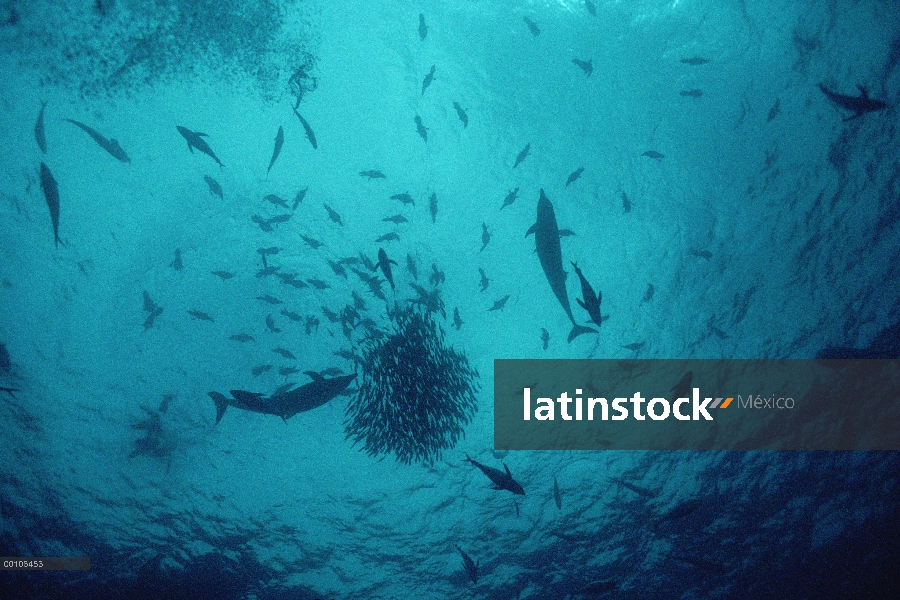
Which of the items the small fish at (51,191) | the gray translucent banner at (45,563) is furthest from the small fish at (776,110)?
the gray translucent banner at (45,563)

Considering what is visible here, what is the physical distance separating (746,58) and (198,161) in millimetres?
13598

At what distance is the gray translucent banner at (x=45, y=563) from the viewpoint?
11.8 meters

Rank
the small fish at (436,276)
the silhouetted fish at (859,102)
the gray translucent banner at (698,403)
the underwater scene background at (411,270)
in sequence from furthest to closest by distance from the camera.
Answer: the gray translucent banner at (698,403), the small fish at (436,276), the underwater scene background at (411,270), the silhouetted fish at (859,102)

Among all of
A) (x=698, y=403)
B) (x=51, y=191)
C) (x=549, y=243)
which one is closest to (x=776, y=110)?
(x=698, y=403)

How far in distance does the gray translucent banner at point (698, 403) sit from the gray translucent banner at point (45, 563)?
12481mm

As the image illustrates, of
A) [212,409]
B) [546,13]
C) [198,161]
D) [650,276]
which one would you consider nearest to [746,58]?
[546,13]

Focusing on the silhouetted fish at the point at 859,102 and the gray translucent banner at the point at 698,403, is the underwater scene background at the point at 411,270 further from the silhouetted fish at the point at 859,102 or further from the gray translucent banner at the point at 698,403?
the silhouetted fish at the point at 859,102

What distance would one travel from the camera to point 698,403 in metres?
13.0

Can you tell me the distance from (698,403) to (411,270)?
974cm

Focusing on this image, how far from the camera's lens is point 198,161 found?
38.4 feet

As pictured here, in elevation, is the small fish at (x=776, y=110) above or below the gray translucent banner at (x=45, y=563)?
above

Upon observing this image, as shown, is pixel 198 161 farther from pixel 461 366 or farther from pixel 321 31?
pixel 461 366

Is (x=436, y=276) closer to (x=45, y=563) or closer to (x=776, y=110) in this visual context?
(x=776, y=110)

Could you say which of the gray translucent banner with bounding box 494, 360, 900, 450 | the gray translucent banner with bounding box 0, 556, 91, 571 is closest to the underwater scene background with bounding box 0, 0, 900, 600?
the gray translucent banner with bounding box 0, 556, 91, 571
